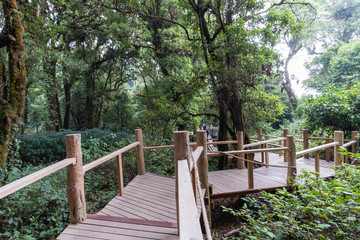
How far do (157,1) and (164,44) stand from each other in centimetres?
178

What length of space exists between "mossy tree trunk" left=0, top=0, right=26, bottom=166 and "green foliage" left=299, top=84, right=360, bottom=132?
26.0ft

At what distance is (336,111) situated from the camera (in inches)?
247

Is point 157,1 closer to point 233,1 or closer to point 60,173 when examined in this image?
point 233,1

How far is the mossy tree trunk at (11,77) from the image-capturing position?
3.91m

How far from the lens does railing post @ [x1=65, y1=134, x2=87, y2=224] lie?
250cm

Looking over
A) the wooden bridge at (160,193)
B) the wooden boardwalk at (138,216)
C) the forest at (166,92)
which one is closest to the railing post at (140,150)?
the wooden bridge at (160,193)

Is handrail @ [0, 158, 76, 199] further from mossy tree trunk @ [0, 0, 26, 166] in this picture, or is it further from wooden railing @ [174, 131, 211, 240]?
mossy tree trunk @ [0, 0, 26, 166]

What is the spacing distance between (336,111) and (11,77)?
27.1 feet

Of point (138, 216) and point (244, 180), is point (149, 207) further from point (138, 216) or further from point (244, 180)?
point (244, 180)

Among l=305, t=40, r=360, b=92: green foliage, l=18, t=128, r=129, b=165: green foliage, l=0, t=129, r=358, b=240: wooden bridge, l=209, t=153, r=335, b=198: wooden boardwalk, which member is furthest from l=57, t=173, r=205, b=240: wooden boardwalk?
l=305, t=40, r=360, b=92: green foliage

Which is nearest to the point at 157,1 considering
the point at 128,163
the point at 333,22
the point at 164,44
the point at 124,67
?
the point at 164,44

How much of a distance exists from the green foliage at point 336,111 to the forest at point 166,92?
3 centimetres

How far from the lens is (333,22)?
16719 mm

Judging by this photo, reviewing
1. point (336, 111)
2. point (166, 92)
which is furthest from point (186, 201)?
point (166, 92)
